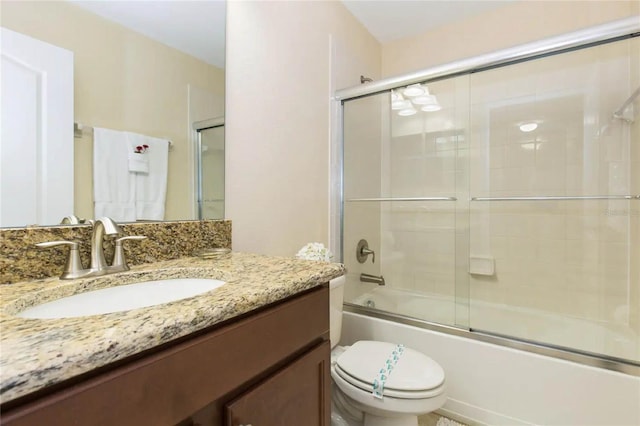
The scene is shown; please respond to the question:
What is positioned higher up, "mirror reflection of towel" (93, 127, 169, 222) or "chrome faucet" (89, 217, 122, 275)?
"mirror reflection of towel" (93, 127, 169, 222)

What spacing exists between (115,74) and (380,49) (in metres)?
2.15

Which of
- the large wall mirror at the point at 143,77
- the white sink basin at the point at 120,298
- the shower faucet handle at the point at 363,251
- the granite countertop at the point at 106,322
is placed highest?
the large wall mirror at the point at 143,77

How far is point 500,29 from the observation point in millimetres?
2061

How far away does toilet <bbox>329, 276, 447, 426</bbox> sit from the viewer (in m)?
1.07

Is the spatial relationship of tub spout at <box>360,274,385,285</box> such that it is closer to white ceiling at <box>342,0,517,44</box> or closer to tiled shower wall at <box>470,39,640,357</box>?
tiled shower wall at <box>470,39,640,357</box>

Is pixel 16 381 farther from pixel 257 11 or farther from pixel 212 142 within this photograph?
pixel 257 11

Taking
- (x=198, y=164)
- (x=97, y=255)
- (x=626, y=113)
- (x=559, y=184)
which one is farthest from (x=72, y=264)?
(x=626, y=113)

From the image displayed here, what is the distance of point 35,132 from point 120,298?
1.48ft

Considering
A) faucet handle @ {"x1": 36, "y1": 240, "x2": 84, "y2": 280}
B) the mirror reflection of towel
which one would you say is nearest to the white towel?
the mirror reflection of towel

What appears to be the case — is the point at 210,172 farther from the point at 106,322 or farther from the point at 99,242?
the point at 106,322

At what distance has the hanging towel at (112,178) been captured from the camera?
87 cm

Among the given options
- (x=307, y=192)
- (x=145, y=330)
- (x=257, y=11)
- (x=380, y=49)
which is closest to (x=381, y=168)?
(x=307, y=192)

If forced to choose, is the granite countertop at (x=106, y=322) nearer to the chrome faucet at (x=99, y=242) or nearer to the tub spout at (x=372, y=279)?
the chrome faucet at (x=99, y=242)

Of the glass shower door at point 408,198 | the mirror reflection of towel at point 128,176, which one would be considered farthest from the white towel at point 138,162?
the glass shower door at point 408,198
